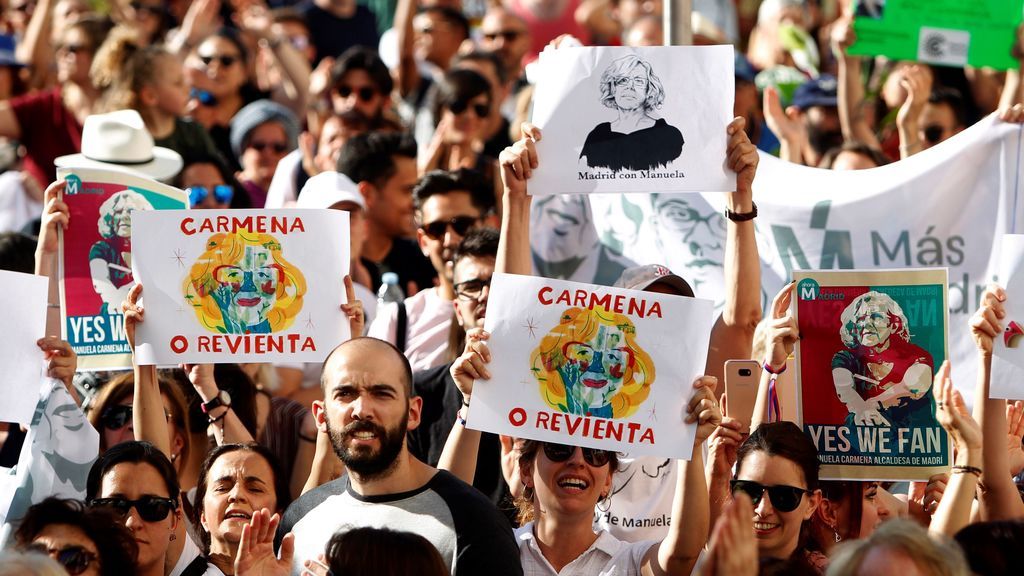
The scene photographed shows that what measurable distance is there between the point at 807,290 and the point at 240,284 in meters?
1.99

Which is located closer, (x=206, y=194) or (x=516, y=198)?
(x=516, y=198)

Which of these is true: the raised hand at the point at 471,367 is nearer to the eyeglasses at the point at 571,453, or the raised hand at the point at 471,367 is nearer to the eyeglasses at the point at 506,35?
the eyeglasses at the point at 571,453

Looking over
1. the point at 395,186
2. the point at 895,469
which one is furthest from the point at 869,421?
the point at 395,186

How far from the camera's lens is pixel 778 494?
4.87 m

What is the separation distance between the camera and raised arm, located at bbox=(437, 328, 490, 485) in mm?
5027

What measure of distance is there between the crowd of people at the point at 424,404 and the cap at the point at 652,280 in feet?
0.05

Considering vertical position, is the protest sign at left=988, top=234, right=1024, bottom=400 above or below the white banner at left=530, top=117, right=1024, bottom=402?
below

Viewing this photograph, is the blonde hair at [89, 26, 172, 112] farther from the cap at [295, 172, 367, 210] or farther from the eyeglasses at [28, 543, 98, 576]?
the eyeglasses at [28, 543, 98, 576]

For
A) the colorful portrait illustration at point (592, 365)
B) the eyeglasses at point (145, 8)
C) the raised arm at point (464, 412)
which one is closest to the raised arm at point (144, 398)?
the raised arm at point (464, 412)

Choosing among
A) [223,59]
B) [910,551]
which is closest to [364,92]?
[223,59]

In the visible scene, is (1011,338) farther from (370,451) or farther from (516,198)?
(370,451)

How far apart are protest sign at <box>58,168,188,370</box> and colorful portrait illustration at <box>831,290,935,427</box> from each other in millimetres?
2688

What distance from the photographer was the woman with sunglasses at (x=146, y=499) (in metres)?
4.90

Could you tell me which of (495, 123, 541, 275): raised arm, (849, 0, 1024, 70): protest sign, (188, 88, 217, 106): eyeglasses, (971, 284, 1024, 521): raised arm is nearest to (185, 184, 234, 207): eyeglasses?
(188, 88, 217, 106): eyeglasses
